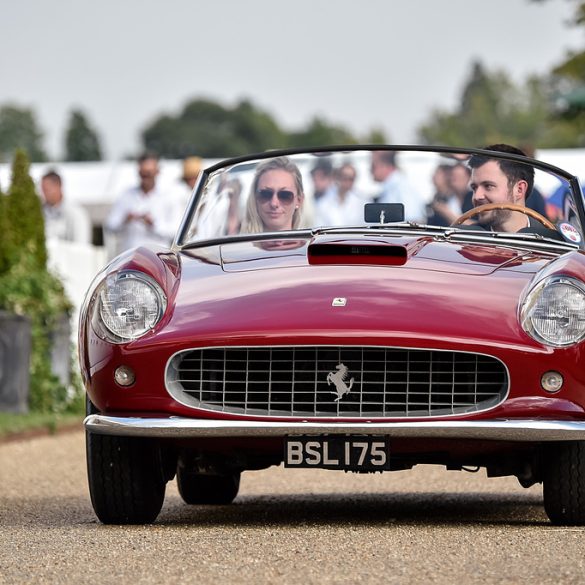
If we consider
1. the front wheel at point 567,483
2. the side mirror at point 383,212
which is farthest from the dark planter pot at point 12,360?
the front wheel at point 567,483

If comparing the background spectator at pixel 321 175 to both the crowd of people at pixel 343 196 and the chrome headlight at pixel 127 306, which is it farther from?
the chrome headlight at pixel 127 306

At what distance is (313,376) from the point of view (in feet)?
17.6

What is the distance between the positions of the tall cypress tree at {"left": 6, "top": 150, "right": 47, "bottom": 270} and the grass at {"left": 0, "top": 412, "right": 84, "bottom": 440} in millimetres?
1460

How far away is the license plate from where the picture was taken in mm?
5371

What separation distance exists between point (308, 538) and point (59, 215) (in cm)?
1192

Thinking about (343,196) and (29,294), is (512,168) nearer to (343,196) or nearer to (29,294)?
(343,196)

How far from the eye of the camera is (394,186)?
7.13m

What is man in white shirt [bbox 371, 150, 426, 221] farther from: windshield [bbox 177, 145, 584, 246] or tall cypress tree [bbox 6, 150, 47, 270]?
tall cypress tree [bbox 6, 150, 47, 270]

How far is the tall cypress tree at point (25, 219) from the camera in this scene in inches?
529

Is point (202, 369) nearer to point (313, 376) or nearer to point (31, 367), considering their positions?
point (313, 376)

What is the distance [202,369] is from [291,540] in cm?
69

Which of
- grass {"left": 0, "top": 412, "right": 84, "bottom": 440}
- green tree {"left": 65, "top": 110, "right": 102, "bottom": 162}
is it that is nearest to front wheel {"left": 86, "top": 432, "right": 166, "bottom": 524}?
grass {"left": 0, "top": 412, "right": 84, "bottom": 440}

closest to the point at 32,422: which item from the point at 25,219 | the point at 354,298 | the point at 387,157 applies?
the point at 25,219

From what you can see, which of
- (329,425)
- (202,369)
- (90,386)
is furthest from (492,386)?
(90,386)
